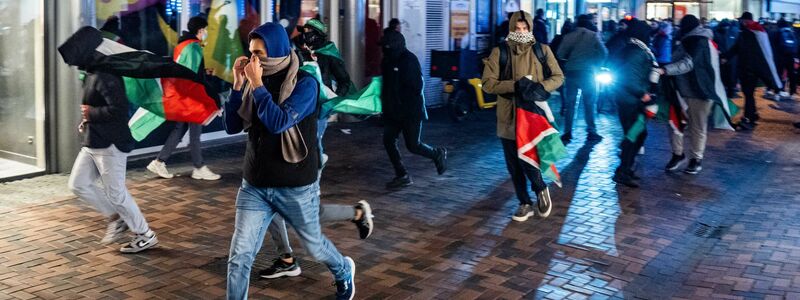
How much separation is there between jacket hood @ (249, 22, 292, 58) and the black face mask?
3.08 m

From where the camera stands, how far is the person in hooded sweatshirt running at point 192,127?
366 inches

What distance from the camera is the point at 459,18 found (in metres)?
16.9

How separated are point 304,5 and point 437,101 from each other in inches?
161

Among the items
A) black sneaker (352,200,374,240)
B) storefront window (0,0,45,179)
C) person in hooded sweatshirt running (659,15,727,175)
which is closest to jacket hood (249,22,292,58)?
black sneaker (352,200,374,240)

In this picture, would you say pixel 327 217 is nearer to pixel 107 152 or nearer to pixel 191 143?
pixel 107 152

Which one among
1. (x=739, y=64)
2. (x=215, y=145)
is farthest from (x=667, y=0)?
(x=215, y=145)

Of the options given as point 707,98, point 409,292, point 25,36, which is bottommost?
point 409,292

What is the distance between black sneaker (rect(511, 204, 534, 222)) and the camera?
774 centimetres

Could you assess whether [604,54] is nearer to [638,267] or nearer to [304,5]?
[304,5]

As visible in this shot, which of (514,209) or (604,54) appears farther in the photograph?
(604,54)

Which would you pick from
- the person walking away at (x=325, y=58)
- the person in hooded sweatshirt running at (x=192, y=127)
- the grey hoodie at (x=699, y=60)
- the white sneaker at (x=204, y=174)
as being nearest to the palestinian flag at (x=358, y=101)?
the person walking away at (x=325, y=58)

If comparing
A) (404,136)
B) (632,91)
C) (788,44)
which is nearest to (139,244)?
(404,136)

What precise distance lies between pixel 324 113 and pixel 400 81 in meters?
1.65

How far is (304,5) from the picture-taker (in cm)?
1333
